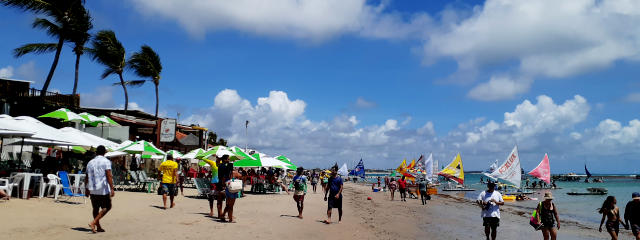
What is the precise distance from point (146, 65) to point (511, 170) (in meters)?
30.7

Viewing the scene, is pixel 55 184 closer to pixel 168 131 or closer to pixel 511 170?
pixel 168 131

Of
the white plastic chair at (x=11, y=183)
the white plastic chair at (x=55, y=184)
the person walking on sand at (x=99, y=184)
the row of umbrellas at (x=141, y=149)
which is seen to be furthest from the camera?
the row of umbrellas at (x=141, y=149)

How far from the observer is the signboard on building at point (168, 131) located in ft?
102

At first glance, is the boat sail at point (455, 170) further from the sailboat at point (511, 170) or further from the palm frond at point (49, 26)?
the palm frond at point (49, 26)

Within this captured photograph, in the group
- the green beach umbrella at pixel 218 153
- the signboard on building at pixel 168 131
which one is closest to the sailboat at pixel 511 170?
the green beach umbrella at pixel 218 153

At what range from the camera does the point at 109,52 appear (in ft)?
110

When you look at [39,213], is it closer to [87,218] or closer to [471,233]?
[87,218]

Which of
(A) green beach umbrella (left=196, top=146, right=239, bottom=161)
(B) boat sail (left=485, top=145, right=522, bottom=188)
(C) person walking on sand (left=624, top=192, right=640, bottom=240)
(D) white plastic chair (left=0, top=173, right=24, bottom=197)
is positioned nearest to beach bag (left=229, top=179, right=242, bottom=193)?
(D) white plastic chair (left=0, top=173, right=24, bottom=197)

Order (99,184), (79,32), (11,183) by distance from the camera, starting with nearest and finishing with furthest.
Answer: (99,184), (11,183), (79,32)

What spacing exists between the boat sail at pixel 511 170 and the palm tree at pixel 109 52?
29119 millimetres

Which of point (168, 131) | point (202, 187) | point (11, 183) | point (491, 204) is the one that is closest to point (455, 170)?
point (168, 131)

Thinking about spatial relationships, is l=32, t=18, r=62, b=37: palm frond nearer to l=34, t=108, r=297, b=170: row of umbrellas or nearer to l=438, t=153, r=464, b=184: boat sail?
l=34, t=108, r=297, b=170: row of umbrellas

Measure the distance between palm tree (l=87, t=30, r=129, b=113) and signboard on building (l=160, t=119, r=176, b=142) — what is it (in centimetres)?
700

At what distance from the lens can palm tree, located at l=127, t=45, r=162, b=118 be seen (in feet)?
124
